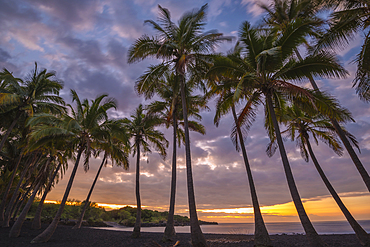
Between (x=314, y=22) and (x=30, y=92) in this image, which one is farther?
(x=30, y=92)

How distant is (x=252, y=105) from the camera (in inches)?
518

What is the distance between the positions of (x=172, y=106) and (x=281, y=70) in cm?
774

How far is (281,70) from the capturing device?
1095cm

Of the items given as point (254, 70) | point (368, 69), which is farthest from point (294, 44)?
point (368, 69)

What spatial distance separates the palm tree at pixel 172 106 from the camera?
13867 mm

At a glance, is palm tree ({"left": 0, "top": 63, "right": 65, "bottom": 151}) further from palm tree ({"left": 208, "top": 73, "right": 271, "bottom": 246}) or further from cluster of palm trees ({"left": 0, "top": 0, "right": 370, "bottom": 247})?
palm tree ({"left": 208, "top": 73, "right": 271, "bottom": 246})

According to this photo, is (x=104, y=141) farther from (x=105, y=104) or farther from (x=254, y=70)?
(x=254, y=70)

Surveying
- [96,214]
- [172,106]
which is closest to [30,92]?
[172,106]

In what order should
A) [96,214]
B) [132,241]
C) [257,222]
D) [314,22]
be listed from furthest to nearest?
[96,214] < [132,241] < [257,222] < [314,22]

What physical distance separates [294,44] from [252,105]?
4.27 metres

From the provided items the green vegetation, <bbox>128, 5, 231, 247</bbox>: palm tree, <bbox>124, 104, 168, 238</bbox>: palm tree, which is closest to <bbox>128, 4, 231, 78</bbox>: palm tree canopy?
<bbox>128, 5, 231, 247</bbox>: palm tree

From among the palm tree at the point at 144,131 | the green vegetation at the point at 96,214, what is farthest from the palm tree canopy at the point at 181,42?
the green vegetation at the point at 96,214

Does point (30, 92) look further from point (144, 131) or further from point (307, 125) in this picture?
point (307, 125)

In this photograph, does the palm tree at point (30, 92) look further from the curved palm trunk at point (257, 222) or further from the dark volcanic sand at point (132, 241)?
the curved palm trunk at point (257, 222)
